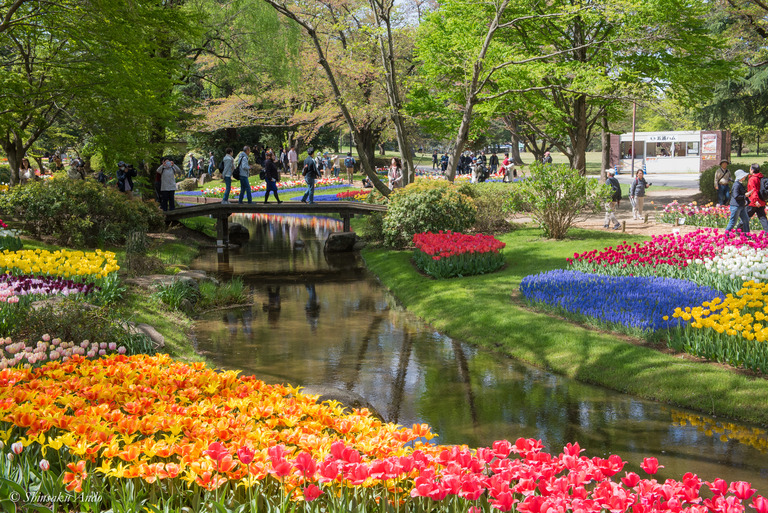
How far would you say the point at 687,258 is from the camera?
12.3m

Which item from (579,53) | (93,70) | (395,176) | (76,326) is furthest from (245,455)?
(395,176)

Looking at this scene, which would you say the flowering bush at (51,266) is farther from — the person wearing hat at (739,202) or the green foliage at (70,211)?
the person wearing hat at (739,202)

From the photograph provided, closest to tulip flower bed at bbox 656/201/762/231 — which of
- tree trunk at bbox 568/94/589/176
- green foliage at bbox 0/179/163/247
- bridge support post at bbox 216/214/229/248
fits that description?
tree trunk at bbox 568/94/589/176

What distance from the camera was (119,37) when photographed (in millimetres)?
14859

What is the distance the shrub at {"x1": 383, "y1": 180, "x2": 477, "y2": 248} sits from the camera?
1780 cm

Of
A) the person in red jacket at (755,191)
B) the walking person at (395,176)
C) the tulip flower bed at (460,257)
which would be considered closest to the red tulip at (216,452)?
the tulip flower bed at (460,257)

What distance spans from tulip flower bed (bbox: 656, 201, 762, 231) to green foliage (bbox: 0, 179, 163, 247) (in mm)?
15074

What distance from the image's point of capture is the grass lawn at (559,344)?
24.5ft

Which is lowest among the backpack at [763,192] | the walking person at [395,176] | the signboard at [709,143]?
the backpack at [763,192]

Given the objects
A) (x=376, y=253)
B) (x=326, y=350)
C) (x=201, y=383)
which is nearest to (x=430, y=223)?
(x=376, y=253)

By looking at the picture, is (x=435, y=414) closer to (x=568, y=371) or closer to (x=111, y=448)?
(x=568, y=371)

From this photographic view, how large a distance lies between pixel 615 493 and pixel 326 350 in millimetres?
7348

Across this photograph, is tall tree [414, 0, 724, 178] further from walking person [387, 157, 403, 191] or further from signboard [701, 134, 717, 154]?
signboard [701, 134, 717, 154]

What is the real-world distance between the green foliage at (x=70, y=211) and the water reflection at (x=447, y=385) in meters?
5.25
